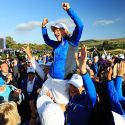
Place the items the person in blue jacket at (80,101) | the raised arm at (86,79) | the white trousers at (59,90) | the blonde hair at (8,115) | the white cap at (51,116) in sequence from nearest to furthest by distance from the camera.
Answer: the white cap at (51,116), the raised arm at (86,79), the person in blue jacket at (80,101), the blonde hair at (8,115), the white trousers at (59,90)

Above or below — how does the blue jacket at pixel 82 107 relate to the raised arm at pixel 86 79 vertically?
below

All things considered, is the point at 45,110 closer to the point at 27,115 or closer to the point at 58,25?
the point at 58,25

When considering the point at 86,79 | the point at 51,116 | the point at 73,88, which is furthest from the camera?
the point at 73,88

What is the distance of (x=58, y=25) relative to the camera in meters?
4.70

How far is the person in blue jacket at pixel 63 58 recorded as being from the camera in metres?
4.50

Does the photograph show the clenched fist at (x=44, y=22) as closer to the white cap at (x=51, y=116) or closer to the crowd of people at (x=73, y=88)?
the crowd of people at (x=73, y=88)

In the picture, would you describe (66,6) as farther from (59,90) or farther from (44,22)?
(59,90)

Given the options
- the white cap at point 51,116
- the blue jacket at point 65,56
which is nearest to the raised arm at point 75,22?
the blue jacket at point 65,56

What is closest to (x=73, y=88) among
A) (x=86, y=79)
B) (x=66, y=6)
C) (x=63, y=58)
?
(x=63, y=58)

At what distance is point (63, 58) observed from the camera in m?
4.64

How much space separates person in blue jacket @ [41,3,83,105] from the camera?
4504 millimetres

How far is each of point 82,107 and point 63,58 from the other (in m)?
0.84

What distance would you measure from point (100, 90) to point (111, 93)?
968 millimetres

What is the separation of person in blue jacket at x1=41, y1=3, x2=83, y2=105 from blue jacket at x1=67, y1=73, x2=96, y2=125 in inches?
9.5
